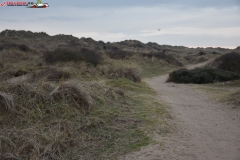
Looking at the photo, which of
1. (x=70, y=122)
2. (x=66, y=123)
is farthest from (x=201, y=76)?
(x=66, y=123)

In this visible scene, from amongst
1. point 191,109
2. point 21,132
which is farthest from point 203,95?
point 21,132

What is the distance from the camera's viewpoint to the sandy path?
494cm

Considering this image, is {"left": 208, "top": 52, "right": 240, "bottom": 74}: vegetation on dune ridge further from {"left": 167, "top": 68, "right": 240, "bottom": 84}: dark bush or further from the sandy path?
the sandy path

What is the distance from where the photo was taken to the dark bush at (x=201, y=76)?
17.1 meters

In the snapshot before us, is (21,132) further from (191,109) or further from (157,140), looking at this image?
(191,109)

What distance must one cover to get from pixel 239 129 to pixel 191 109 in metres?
2.47

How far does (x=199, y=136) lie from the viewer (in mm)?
6039

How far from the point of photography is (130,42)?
7138cm

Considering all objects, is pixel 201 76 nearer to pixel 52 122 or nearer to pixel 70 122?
pixel 70 122

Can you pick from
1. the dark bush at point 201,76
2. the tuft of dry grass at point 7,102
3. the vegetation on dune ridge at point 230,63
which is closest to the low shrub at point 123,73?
the dark bush at point 201,76

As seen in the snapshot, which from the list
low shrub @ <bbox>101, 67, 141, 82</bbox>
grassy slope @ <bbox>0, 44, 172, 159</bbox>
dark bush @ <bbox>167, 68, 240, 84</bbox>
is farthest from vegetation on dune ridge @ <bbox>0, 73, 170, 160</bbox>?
dark bush @ <bbox>167, 68, 240, 84</bbox>

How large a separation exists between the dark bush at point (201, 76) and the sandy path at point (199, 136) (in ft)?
24.6

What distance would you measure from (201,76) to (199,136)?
1161 centimetres

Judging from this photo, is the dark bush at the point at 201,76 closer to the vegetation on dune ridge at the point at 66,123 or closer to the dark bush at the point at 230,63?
the dark bush at the point at 230,63
